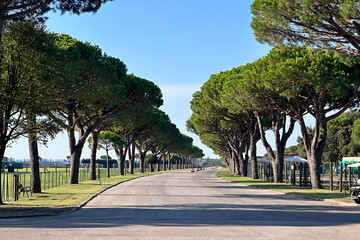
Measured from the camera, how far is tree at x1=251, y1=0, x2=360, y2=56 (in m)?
20.3

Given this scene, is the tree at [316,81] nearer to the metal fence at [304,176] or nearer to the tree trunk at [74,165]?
the metal fence at [304,176]

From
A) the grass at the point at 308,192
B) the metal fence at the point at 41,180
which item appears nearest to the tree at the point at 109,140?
the metal fence at the point at 41,180

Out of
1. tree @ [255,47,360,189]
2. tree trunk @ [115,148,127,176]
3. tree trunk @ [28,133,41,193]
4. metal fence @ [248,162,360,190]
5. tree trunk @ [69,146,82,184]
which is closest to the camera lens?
tree trunk @ [28,133,41,193]

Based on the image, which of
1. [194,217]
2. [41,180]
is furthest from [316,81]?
Result: [41,180]

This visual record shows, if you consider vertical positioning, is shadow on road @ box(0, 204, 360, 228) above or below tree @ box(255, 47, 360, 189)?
below

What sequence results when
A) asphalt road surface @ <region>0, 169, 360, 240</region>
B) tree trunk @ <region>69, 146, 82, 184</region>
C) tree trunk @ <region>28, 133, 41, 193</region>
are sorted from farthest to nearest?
tree trunk @ <region>69, 146, 82, 184</region>, tree trunk @ <region>28, 133, 41, 193</region>, asphalt road surface @ <region>0, 169, 360, 240</region>

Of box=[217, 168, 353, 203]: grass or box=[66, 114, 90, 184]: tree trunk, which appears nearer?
box=[217, 168, 353, 203]: grass

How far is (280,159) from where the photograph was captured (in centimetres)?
4425

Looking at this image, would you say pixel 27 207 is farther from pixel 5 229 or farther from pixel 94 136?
pixel 94 136

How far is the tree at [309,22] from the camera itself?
20.3 metres

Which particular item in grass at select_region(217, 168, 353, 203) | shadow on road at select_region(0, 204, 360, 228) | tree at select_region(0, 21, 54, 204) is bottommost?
grass at select_region(217, 168, 353, 203)

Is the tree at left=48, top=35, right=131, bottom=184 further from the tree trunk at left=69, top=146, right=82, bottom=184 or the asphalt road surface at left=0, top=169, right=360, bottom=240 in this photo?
the asphalt road surface at left=0, top=169, right=360, bottom=240

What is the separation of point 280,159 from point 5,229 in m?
34.6

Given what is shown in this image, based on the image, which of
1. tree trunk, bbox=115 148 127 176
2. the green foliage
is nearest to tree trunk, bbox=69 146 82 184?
tree trunk, bbox=115 148 127 176
